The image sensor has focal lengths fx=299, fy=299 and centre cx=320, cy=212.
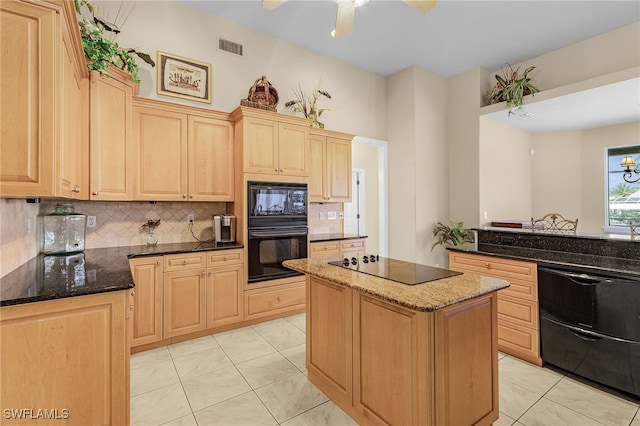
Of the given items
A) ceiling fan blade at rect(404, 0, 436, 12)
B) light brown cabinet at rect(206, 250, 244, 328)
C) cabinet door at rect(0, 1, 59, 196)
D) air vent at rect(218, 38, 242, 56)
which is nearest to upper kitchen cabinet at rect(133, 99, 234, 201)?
light brown cabinet at rect(206, 250, 244, 328)

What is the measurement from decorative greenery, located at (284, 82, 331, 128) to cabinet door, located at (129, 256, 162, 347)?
2.57 meters

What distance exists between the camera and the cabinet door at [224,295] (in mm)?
3096

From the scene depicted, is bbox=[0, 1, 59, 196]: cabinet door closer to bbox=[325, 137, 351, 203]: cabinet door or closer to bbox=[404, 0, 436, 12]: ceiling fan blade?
bbox=[404, 0, 436, 12]: ceiling fan blade

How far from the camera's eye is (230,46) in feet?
12.1

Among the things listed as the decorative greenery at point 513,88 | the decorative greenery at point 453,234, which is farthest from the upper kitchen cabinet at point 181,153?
the decorative greenery at point 513,88

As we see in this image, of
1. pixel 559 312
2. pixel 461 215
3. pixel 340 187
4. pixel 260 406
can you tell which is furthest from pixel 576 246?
pixel 260 406

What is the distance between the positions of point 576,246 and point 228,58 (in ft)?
13.9

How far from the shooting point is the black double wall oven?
3334mm

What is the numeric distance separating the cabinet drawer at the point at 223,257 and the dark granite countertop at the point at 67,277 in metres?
0.53

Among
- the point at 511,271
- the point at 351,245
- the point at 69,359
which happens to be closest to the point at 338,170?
the point at 351,245

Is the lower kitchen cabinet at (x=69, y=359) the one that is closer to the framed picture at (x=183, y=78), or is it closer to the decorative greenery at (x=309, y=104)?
the framed picture at (x=183, y=78)

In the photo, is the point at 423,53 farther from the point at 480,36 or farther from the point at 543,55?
the point at 543,55

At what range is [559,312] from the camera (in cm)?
238

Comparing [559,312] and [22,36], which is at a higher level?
[22,36]
